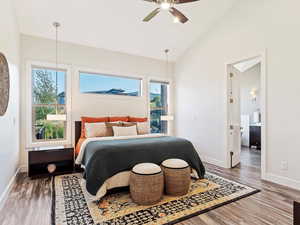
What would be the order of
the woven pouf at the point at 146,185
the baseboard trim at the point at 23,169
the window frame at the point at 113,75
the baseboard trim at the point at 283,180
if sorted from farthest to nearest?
the window frame at the point at 113,75
the baseboard trim at the point at 23,169
the baseboard trim at the point at 283,180
the woven pouf at the point at 146,185

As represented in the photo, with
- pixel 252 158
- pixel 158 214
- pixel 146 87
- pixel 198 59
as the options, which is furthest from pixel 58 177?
pixel 252 158

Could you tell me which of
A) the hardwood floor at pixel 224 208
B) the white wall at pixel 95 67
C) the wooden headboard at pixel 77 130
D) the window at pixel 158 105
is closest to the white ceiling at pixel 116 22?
the white wall at pixel 95 67

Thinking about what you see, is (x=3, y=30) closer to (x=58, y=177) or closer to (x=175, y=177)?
(x=58, y=177)

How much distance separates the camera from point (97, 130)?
3766 millimetres

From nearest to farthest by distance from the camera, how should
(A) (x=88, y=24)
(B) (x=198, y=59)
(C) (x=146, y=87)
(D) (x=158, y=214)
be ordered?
(D) (x=158, y=214) < (A) (x=88, y=24) < (B) (x=198, y=59) < (C) (x=146, y=87)

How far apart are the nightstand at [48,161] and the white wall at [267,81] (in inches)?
123

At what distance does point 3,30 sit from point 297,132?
15.2 feet

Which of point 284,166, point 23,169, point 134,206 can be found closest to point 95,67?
point 23,169

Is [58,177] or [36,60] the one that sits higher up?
[36,60]

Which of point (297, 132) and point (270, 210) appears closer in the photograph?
point (270, 210)

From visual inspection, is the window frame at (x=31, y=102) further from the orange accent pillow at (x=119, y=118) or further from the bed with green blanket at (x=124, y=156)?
the bed with green blanket at (x=124, y=156)

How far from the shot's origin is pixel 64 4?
10.4 feet

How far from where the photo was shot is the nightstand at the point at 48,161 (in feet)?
10.8

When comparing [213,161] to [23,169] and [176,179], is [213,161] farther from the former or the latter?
[23,169]
